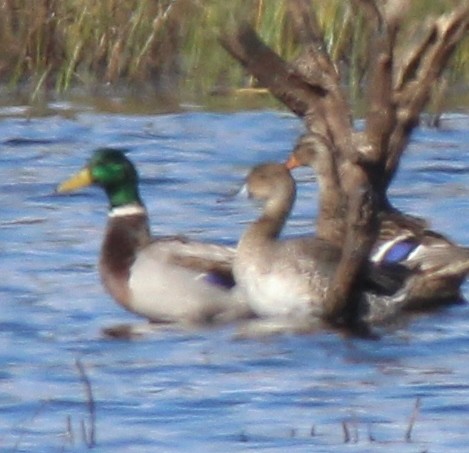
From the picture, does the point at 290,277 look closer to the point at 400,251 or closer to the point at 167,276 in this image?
the point at 167,276


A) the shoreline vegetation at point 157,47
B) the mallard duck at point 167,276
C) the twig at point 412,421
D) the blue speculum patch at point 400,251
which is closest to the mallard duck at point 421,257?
the blue speculum patch at point 400,251

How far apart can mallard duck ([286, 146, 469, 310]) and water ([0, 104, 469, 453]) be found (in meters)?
0.13

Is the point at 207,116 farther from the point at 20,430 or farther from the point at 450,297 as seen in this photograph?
the point at 20,430

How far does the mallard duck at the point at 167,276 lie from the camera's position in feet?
31.2

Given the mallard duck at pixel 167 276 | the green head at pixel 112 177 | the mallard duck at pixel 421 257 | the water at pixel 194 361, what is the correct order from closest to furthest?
1. the water at pixel 194 361
2. the mallard duck at pixel 167 276
3. the mallard duck at pixel 421 257
4. the green head at pixel 112 177

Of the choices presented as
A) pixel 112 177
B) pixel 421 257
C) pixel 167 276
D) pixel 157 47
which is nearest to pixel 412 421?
pixel 167 276

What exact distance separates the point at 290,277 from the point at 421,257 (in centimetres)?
96

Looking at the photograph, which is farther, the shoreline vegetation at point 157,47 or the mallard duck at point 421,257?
the shoreline vegetation at point 157,47

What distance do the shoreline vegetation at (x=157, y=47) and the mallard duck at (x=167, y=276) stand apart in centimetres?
443

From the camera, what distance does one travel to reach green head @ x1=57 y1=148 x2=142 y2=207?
10211 millimetres

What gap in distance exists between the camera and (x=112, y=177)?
33.8 ft

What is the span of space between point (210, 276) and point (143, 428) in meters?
2.34

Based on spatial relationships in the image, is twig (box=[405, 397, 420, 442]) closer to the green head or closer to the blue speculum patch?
the blue speculum patch

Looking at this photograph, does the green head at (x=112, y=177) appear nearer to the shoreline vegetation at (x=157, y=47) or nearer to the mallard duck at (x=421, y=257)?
the mallard duck at (x=421, y=257)
